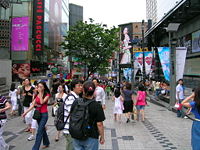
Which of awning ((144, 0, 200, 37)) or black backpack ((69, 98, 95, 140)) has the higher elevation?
awning ((144, 0, 200, 37))

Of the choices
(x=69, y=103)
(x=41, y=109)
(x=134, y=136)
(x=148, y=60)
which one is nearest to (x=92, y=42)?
(x=148, y=60)

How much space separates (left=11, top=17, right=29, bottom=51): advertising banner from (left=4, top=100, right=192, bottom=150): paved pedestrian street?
14.7 metres

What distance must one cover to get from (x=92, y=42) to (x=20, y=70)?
9444 millimetres

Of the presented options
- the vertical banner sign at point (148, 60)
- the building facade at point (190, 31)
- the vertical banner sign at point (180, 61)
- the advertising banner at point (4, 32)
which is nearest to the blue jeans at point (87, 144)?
the vertical banner sign at point (180, 61)

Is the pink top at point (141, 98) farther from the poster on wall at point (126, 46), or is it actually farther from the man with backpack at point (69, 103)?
the poster on wall at point (126, 46)

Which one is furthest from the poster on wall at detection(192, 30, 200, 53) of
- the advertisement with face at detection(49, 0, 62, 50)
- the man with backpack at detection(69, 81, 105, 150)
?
the advertisement with face at detection(49, 0, 62, 50)

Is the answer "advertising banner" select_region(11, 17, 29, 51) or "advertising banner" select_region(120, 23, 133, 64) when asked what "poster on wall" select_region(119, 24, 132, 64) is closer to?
"advertising banner" select_region(120, 23, 133, 64)

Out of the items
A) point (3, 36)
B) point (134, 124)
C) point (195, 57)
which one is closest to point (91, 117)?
point (134, 124)

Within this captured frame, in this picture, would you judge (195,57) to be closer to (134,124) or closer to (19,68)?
(134,124)

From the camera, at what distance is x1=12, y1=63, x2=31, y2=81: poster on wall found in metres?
27.8

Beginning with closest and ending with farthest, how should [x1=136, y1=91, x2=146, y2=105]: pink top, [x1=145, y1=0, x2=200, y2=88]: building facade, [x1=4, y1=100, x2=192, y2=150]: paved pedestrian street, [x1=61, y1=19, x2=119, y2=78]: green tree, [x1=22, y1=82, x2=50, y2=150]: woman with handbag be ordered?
1. [x1=22, y1=82, x2=50, y2=150]: woman with handbag
2. [x1=4, y1=100, x2=192, y2=150]: paved pedestrian street
3. [x1=136, y1=91, x2=146, y2=105]: pink top
4. [x1=145, y1=0, x2=200, y2=88]: building facade
5. [x1=61, y1=19, x2=119, y2=78]: green tree

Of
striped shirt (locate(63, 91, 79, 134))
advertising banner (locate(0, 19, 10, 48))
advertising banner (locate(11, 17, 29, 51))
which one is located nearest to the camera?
striped shirt (locate(63, 91, 79, 134))

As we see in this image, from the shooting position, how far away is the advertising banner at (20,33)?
22.8 metres

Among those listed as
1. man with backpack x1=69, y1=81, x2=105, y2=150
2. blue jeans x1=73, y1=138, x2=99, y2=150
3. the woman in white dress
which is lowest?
blue jeans x1=73, y1=138, x2=99, y2=150
